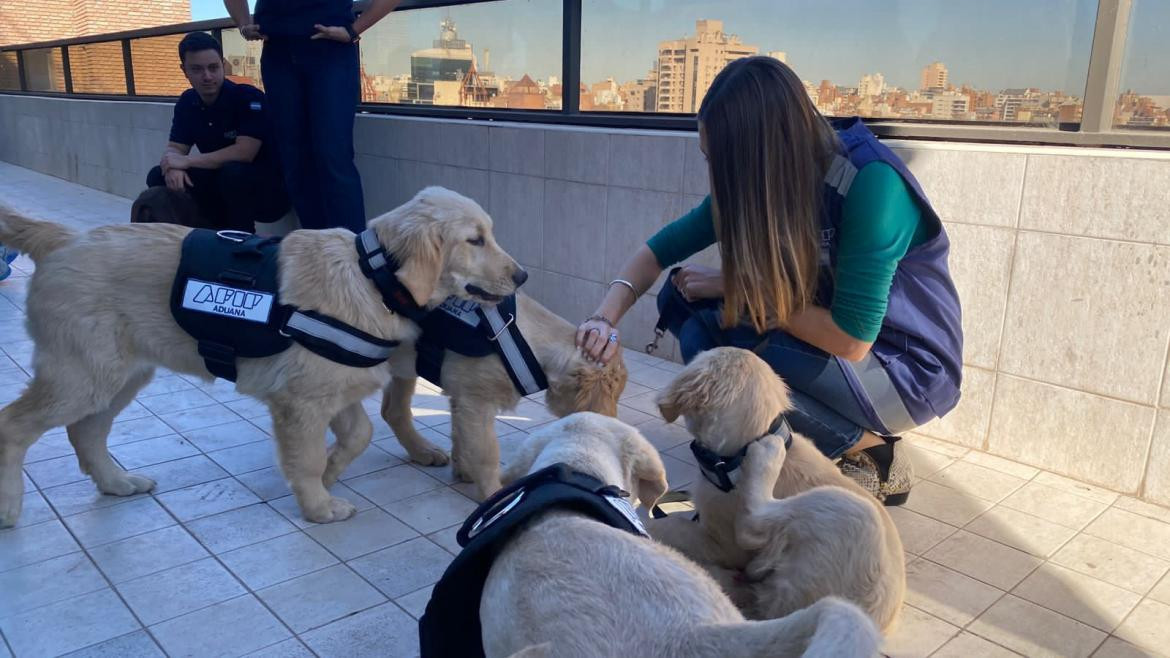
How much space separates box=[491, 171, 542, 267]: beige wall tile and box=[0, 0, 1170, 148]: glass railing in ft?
1.73

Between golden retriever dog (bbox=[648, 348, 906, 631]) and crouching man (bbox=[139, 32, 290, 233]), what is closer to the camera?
golden retriever dog (bbox=[648, 348, 906, 631])

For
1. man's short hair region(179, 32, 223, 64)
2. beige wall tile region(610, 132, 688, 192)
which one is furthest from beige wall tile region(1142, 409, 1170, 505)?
man's short hair region(179, 32, 223, 64)

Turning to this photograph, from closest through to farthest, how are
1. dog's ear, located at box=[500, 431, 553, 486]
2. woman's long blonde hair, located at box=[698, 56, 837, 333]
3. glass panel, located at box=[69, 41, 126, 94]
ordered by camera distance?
dog's ear, located at box=[500, 431, 553, 486], woman's long blonde hair, located at box=[698, 56, 837, 333], glass panel, located at box=[69, 41, 126, 94]

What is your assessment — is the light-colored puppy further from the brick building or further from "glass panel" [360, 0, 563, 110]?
the brick building

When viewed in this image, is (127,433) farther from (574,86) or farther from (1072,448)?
(1072,448)

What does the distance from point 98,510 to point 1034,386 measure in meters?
3.86

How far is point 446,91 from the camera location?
7.16m

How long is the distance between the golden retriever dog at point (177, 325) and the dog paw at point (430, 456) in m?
0.59

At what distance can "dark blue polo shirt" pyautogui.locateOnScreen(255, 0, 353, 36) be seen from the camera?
19.1 ft

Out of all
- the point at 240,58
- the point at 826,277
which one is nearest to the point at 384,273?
the point at 826,277

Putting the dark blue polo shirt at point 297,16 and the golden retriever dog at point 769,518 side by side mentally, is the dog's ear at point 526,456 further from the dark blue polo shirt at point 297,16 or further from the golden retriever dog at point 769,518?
the dark blue polo shirt at point 297,16

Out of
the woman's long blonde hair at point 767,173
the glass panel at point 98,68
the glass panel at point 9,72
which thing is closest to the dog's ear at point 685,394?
the woman's long blonde hair at point 767,173

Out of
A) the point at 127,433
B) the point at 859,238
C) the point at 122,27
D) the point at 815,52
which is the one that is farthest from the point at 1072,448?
the point at 122,27

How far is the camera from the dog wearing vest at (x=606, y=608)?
56.9 inches
